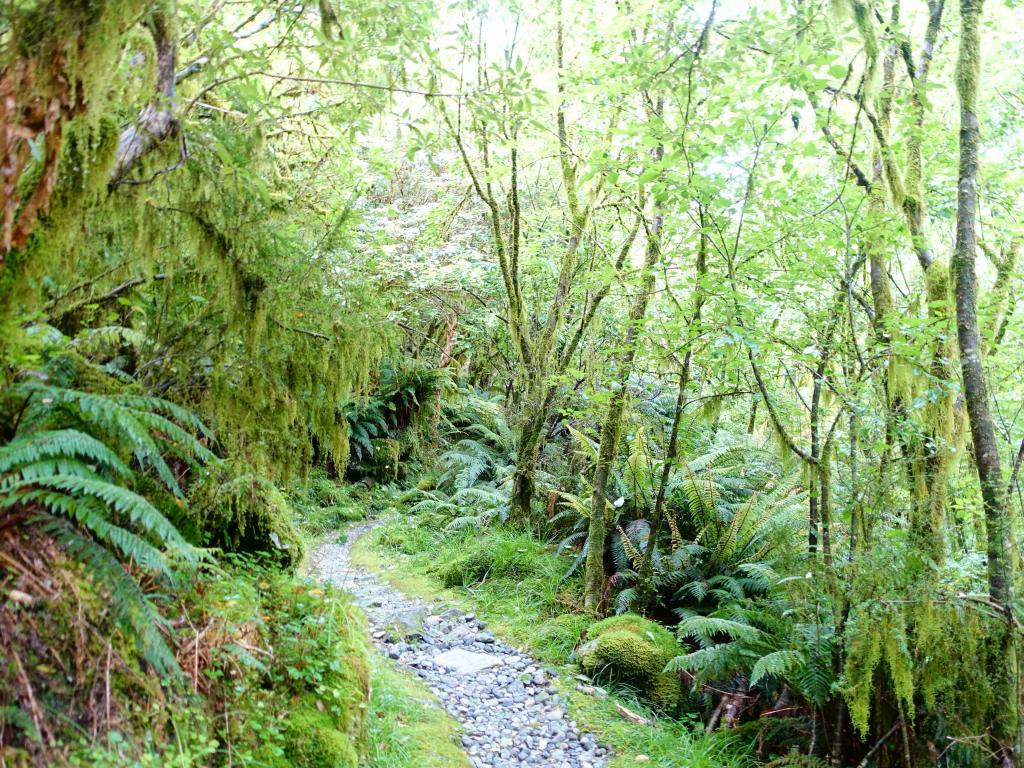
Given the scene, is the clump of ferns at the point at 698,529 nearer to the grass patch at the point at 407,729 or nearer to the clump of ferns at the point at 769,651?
the clump of ferns at the point at 769,651

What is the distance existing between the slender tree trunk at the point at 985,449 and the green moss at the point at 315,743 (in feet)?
11.3

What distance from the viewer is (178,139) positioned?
295cm

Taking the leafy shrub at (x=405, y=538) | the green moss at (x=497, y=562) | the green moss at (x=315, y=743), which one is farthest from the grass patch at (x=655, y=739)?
the leafy shrub at (x=405, y=538)

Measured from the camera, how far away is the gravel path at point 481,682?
178 inches

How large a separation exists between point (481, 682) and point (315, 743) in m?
2.72

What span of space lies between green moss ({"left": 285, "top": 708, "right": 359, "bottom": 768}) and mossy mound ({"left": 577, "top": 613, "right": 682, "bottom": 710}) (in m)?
2.90

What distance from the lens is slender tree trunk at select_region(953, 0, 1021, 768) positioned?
3521 mm

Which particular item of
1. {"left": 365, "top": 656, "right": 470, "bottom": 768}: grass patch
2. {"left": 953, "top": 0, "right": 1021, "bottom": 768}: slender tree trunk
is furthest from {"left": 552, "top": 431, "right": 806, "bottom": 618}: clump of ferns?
{"left": 365, "top": 656, "right": 470, "bottom": 768}: grass patch

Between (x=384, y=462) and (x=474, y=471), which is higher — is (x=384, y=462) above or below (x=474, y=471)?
below

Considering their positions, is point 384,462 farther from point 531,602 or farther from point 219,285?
point 219,285

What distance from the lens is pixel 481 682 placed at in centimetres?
548

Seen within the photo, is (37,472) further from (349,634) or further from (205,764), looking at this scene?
(349,634)

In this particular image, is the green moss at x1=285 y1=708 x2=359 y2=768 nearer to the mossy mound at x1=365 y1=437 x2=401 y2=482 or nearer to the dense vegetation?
the dense vegetation

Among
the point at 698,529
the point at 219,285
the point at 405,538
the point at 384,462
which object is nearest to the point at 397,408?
the point at 384,462
